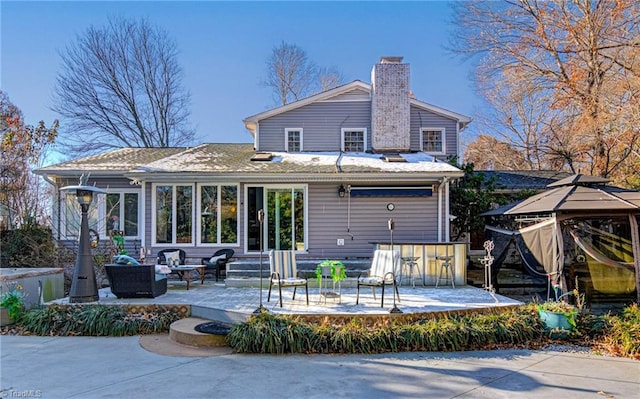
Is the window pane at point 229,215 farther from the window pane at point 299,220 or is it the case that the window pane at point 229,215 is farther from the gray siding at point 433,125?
the gray siding at point 433,125

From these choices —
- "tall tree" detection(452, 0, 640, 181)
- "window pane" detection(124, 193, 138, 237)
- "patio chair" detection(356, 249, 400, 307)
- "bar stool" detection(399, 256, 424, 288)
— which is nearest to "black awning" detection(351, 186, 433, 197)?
"bar stool" detection(399, 256, 424, 288)

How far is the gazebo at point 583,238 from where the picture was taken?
767cm

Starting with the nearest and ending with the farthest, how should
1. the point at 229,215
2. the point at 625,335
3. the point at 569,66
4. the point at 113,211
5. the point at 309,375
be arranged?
the point at 309,375 < the point at 625,335 < the point at 229,215 < the point at 113,211 < the point at 569,66

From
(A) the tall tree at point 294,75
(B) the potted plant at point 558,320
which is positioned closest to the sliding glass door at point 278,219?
(B) the potted plant at point 558,320

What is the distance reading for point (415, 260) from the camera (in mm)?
9367

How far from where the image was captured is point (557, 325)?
20.8ft

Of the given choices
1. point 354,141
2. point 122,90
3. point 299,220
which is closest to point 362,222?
point 299,220

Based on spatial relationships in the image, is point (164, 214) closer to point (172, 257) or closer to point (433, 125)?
point (172, 257)

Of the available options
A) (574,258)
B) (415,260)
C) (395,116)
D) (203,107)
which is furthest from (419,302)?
(203,107)

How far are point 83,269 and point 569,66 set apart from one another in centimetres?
1662

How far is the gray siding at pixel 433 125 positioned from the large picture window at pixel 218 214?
646 cm

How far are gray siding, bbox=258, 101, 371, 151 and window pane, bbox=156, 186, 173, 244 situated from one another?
365 centimetres

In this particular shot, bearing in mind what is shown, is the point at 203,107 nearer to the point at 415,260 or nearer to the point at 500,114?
the point at 500,114

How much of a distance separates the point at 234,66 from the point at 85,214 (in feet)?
39.5
